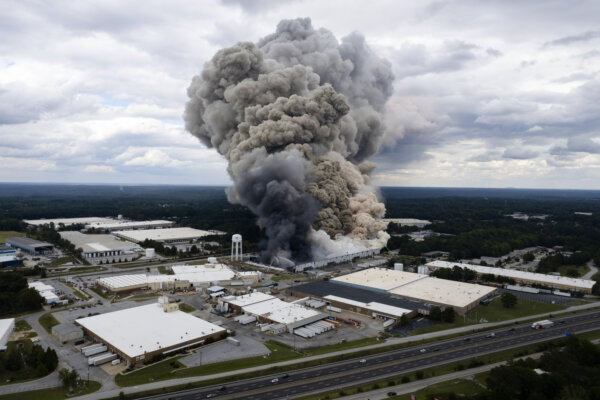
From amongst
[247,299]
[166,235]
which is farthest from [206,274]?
[166,235]

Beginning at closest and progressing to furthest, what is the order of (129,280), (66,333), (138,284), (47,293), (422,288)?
(66,333) → (47,293) → (422,288) → (138,284) → (129,280)

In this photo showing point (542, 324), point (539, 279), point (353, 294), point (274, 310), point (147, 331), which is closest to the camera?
point (147, 331)

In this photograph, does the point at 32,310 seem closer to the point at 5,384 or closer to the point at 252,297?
the point at 5,384

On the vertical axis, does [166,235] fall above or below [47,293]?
above

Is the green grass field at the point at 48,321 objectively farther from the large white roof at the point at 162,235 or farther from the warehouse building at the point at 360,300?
the large white roof at the point at 162,235

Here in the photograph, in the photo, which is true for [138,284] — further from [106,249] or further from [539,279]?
[539,279]

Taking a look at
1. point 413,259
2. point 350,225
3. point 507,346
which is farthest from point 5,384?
point 413,259

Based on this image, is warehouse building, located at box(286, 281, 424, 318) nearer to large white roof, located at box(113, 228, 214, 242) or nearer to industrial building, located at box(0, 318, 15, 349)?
industrial building, located at box(0, 318, 15, 349)

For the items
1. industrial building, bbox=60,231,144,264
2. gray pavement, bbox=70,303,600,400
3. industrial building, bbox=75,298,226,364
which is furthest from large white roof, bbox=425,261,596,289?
industrial building, bbox=60,231,144,264
